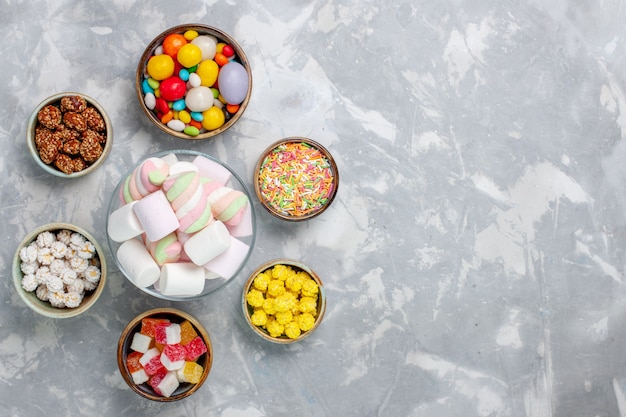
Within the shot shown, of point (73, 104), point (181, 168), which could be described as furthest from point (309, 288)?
point (73, 104)

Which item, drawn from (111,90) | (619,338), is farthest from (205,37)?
(619,338)

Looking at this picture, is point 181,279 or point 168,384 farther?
point 168,384

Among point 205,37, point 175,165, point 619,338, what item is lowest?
point 619,338

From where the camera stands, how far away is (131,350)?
190 cm

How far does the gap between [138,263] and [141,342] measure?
31cm

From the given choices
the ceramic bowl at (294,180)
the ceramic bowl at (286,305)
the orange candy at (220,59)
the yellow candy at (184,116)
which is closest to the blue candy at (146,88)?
the yellow candy at (184,116)

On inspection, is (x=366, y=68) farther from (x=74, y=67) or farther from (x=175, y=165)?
(x=74, y=67)

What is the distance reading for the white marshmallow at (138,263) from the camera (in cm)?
165

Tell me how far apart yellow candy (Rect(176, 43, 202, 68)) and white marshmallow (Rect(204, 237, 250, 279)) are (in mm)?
513

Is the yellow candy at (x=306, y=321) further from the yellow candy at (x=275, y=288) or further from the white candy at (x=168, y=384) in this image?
the white candy at (x=168, y=384)

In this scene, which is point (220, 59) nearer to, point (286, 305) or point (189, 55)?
point (189, 55)

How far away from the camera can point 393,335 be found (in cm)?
204

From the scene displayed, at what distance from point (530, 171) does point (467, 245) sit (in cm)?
31

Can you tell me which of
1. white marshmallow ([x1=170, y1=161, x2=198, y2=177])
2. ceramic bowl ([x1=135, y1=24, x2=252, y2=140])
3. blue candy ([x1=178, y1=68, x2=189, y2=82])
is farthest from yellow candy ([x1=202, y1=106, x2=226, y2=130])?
white marshmallow ([x1=170, y1=161, x2=198, y2=177])
